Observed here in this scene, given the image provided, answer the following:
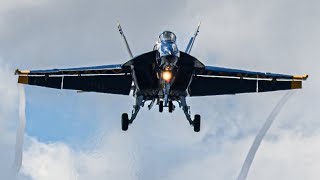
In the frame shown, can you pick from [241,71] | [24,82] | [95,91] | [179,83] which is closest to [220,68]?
[241,71]

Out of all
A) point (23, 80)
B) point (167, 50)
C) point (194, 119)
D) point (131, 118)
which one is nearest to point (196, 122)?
point (194, 119)

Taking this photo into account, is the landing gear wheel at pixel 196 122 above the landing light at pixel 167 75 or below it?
below

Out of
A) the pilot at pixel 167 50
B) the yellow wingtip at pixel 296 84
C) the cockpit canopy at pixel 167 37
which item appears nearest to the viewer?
the pilot at pixel 167 50

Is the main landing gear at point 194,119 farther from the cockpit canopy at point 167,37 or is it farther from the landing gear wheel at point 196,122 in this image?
the cockpit canopy at point 167,37

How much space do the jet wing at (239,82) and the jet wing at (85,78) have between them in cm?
550

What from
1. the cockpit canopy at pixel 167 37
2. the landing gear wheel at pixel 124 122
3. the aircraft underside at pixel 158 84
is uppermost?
the cockpit canopy at pixel 167 37

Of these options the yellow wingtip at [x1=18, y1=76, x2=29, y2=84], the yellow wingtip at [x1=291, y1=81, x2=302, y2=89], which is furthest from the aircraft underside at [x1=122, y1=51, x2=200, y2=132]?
the yellow wingtip at [x1=291, y1=81, x2=302, y2=89]

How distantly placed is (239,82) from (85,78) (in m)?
12.0

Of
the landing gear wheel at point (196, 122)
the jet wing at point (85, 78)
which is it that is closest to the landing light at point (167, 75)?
the jet wing at point (85, 78)

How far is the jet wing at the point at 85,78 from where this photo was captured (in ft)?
196

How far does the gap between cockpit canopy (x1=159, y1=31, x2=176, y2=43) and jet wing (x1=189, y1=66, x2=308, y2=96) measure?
764cm

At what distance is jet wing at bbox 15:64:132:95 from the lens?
59.8 m

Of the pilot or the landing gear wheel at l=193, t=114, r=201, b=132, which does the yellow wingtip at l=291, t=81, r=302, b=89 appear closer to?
the landing gear wheel at l=193, t=114, r=201, b=132

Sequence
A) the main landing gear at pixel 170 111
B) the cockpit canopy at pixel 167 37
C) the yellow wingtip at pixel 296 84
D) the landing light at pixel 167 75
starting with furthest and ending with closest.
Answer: the yellow wingtip at pixel 296 84
the main landing gear at pixel 170 111
the cockpit canopy at pixel 167 37
the landing light at pixel 167 75
